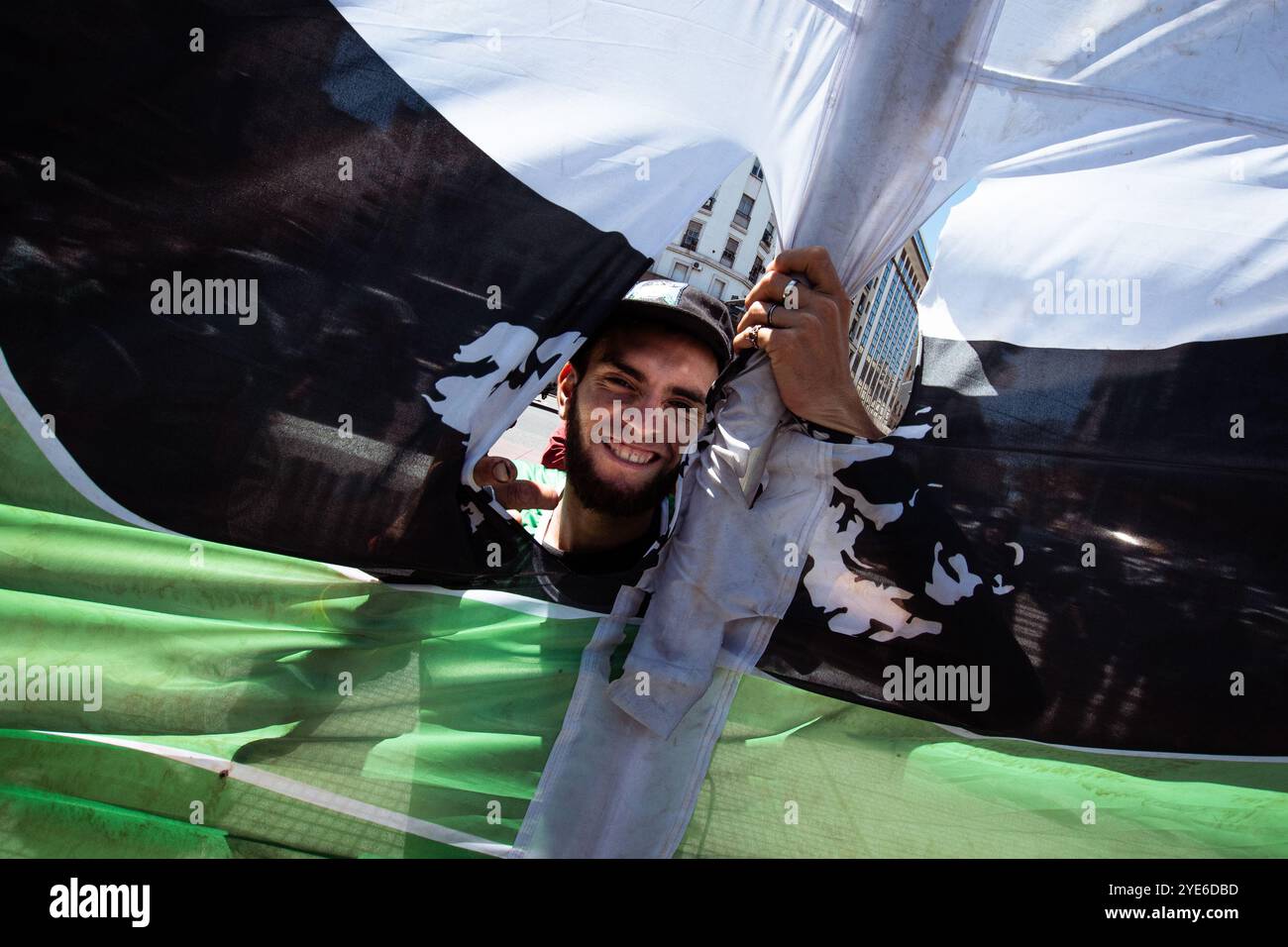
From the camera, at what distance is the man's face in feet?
8.33

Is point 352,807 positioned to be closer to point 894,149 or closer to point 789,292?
point 789,292

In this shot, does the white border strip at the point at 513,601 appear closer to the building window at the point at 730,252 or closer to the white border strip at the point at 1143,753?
the white border strip at the point at 1143,753

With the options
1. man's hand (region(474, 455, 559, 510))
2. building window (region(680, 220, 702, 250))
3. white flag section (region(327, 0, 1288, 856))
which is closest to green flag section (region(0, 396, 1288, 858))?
white flag section (region(327, 0, 1288, 856))

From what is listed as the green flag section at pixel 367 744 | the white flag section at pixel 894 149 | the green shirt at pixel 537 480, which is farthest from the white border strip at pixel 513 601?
the green shirt at pixel 537 480

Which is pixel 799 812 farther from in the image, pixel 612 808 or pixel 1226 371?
pixel 1226 371

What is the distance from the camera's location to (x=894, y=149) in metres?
1.87

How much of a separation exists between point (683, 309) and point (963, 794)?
4.80 feet

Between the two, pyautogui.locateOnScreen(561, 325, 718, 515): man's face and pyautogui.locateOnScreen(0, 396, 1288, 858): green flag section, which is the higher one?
pyautogui.locateOnScreen(561, 325, 718, 515): man's face

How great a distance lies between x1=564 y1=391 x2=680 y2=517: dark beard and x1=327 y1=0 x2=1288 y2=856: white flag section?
65 cm

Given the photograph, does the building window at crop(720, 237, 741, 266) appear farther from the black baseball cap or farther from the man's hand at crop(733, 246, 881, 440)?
the man's hand at crop(733, 246, 881, 440)

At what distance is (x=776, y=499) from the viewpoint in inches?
74.2
